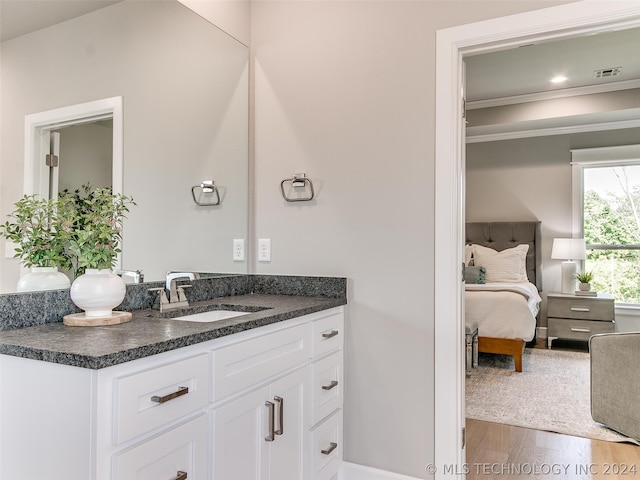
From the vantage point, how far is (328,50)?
226 cm

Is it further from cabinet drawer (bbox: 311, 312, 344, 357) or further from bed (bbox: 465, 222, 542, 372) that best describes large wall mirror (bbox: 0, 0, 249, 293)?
bed (bbox: 465, 222, 542, 372)

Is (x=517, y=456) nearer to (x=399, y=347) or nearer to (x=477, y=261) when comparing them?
(x=399, y=347)

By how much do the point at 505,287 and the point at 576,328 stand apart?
1197 millimetres

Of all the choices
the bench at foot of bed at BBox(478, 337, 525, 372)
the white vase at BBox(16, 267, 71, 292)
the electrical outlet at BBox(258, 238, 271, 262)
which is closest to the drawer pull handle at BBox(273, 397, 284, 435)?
the white vase at BBox(16, 267, 71, 292)

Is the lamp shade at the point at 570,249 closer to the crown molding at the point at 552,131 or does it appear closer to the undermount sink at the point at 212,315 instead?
the crown molding at the point at 552,131

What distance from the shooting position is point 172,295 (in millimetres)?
1898

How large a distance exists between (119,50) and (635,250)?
5571mm

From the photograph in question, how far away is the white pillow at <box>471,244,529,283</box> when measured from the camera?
525 centimetres

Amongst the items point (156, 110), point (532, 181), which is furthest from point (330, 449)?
point (532, 181)

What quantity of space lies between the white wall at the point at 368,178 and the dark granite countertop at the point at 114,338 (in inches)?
22.7

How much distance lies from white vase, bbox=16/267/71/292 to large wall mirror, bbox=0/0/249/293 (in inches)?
1.3

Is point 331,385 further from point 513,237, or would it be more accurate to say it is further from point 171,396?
point 513,237

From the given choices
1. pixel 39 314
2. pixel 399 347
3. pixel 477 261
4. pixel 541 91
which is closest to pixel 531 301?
pixel 477 261

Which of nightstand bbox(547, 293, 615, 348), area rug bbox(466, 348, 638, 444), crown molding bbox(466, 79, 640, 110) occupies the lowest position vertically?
area rug bbox(466, 348, 638, 444)
